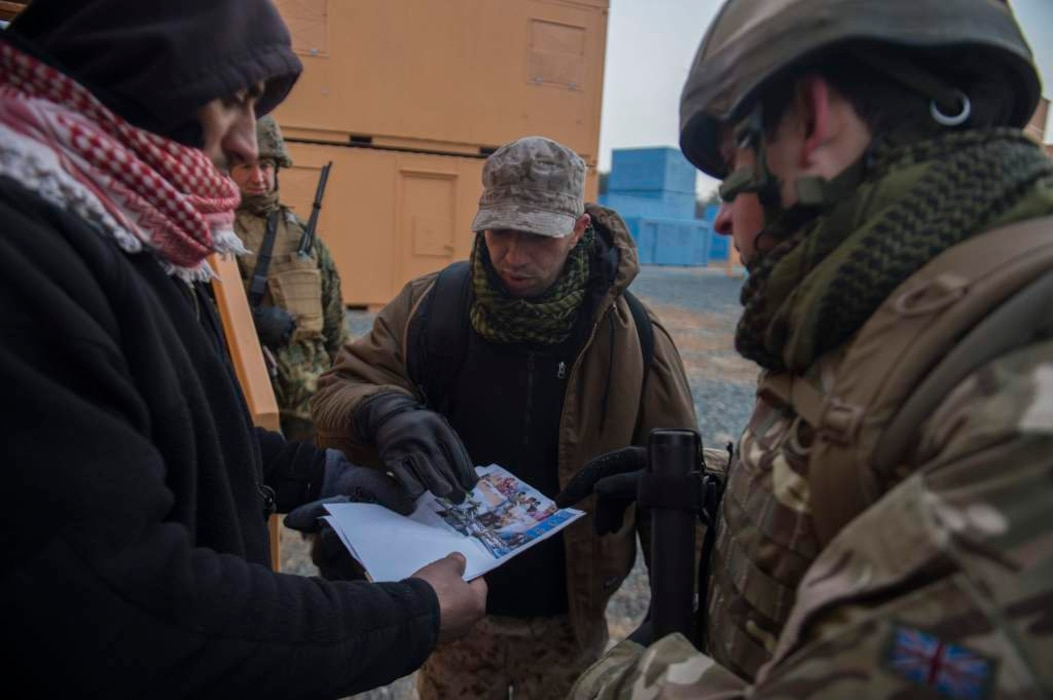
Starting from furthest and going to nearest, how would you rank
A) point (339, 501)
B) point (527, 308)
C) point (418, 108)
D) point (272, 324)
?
point (418, 108), point (272, 324), point (527, 308), point (339, 501)

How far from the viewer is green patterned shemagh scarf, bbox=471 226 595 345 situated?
1.85 m

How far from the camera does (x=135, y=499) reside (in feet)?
2.52

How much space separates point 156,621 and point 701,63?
1.10 meters

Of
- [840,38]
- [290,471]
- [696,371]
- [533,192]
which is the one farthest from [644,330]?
[696,371]

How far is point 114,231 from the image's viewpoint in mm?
885

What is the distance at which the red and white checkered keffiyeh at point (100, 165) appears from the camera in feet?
2.66

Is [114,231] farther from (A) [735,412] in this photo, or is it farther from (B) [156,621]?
(A) [735,412]

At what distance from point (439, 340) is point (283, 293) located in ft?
5.48

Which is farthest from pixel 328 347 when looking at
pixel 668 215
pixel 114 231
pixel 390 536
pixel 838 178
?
pixel 668 215

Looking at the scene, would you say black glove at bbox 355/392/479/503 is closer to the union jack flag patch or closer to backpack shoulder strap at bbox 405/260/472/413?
backpack shoulder strap at bbox 405/260/472/413

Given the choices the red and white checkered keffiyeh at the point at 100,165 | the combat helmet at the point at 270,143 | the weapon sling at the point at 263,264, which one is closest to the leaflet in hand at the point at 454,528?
the red and white checkered keffiyeh at the point at 100,165

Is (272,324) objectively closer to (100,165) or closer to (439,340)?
(439,340)

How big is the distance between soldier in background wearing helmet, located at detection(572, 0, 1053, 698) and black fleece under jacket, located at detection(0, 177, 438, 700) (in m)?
0.47

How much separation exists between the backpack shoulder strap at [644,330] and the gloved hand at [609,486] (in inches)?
18.8
